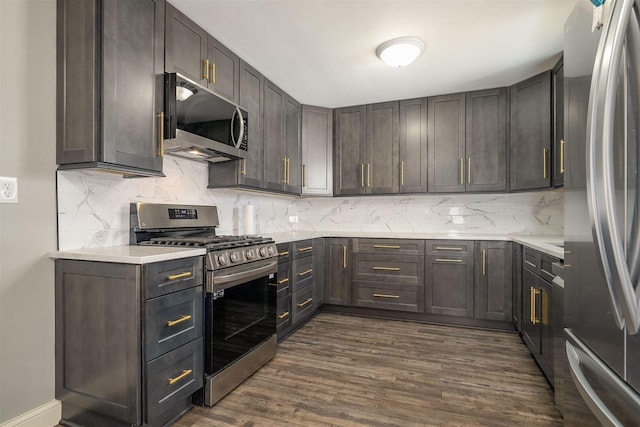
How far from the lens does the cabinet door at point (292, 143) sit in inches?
140

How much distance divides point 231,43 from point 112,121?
1231mm

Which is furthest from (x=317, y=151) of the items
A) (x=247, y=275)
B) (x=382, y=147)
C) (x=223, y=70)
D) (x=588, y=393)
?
(x=588, y=393)

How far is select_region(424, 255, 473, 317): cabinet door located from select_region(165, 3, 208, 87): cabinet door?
8.86ft

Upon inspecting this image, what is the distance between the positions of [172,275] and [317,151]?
8.49ft

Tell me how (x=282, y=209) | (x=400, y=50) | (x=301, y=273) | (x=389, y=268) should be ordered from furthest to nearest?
(x=282, y=209) < (x=389, y=268) < (x=301, y=273) < (x=400, y=50)

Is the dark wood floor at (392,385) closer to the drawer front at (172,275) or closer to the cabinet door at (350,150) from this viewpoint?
the drawer front at (172,275)

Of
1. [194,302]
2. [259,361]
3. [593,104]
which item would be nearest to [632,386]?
[593,104]

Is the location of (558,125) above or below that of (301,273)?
above

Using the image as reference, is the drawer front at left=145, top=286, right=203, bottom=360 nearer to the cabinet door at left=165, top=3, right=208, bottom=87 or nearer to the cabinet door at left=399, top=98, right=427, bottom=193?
the cabinet door at left=165, top=3, right=208, bottom=87

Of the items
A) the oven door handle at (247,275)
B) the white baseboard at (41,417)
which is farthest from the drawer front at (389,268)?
the white baseboard at (41,417)

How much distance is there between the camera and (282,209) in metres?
4.18

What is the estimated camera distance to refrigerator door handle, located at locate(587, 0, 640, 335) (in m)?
0.77

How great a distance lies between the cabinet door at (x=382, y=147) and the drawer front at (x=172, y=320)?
252 centimetres

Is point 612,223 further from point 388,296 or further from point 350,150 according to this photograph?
point 350,150
